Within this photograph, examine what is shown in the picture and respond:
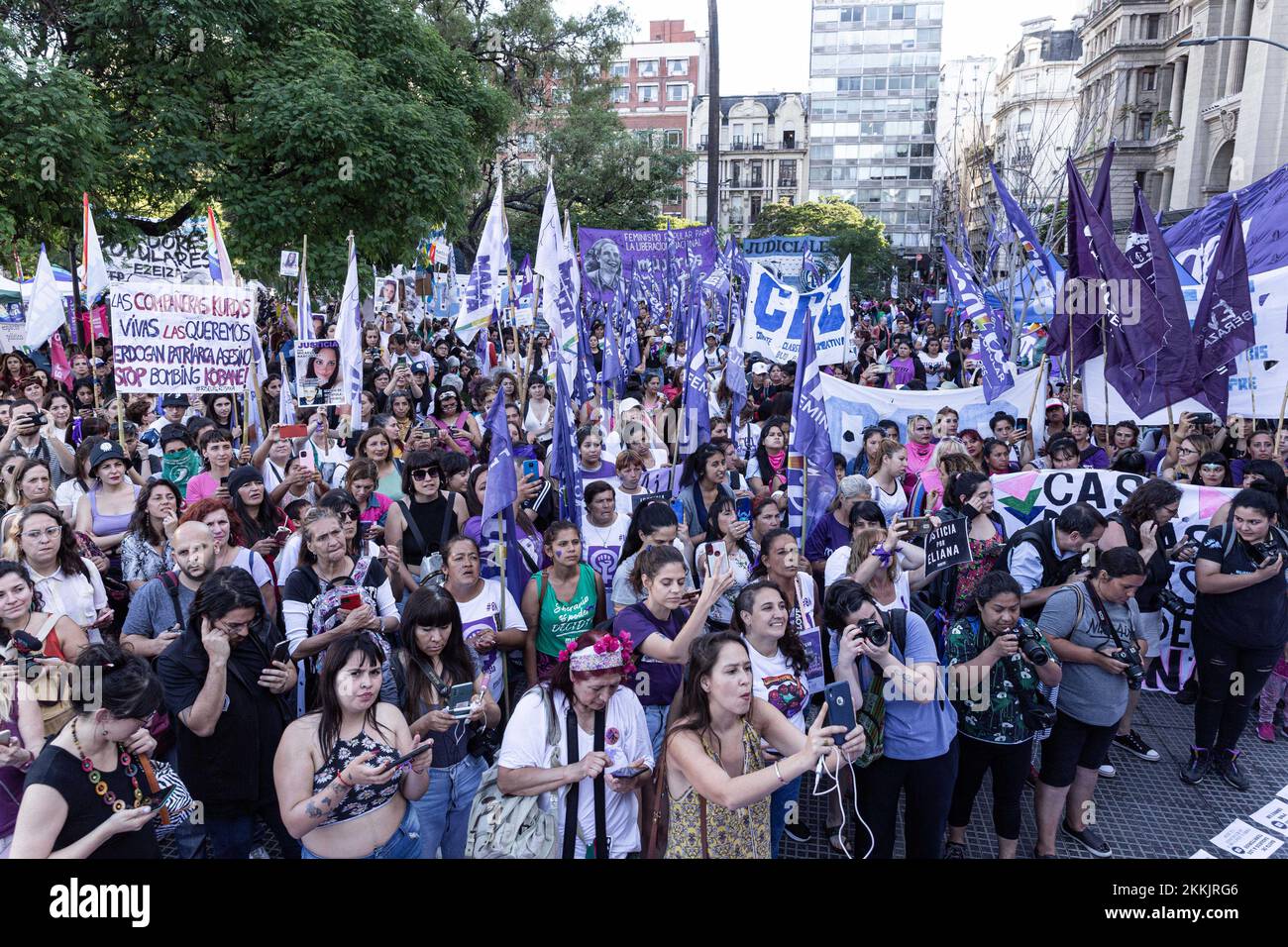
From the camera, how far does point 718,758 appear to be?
3.09m

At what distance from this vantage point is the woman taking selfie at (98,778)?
2.68 metres

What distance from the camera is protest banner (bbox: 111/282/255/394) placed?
630 centimetres

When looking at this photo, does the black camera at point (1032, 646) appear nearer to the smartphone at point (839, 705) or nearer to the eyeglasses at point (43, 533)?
the smartphone at point (839, 705)

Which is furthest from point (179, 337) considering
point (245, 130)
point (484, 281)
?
point (245, 130)

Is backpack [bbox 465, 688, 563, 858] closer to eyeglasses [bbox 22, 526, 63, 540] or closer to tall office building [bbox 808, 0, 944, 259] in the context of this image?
eyeglasses [bbox 22, 526, 63, 540]

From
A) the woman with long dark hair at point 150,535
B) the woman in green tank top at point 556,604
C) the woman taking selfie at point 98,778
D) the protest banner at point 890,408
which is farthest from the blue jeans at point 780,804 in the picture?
the protest banner at point 890,408

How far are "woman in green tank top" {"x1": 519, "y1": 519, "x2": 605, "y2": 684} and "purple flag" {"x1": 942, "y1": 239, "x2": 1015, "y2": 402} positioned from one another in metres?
5.81

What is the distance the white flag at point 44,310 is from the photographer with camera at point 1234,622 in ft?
38.6

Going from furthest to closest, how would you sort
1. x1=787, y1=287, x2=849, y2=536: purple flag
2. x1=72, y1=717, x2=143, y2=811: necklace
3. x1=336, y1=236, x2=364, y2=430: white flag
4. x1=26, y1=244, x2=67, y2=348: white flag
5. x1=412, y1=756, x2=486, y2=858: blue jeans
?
1. x1=26, y1=244, x2=67, y2=348: white flag
2. x1=336, y1=236, x2=364, y2=430: white flag
3. x1=787, y1=287, x2=849, y2=536: purple flag
4. x1=412, y1=756, x2=486, y2=858: blue jeans
5. x1=72, y1=717, x2=143, y2=811: necklace

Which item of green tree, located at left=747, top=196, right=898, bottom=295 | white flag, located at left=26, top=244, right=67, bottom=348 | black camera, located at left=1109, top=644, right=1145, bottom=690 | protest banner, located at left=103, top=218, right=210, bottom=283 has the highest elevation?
green tree, located at left=747, top=196, right=898, bottom=295

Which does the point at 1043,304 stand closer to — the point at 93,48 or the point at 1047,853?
the point at 1047,853

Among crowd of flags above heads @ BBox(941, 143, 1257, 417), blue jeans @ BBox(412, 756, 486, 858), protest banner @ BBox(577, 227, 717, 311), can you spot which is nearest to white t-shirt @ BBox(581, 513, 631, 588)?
blue jeans @ BBox(412, 756, 486, 858)

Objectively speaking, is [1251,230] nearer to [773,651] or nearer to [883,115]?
[773,651]
